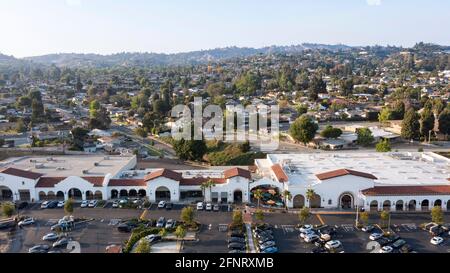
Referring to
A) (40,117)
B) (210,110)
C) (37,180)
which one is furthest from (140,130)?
(37,180)

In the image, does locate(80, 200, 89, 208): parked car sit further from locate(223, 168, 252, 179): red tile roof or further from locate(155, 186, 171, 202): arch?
locate(223, 168, 252, 179): red tile roof

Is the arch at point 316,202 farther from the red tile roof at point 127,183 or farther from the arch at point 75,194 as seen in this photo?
the arch at point 75,194

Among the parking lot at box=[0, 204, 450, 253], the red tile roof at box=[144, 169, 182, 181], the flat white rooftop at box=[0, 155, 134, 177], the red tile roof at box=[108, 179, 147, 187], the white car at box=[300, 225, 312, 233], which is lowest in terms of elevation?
the parking lot at box=[0, 204, 450, 253]

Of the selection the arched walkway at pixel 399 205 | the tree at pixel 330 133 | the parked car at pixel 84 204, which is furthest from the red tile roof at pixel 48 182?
the tree at pixel 330 133

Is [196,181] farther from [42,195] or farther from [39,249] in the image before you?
[39,249]

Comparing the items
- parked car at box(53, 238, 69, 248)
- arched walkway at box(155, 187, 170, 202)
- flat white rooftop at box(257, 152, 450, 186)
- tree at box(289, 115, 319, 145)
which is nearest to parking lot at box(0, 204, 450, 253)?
parked car at box(53, 238, 69, 248)

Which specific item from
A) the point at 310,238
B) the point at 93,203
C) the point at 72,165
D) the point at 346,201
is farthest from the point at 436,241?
the point at 72,165
